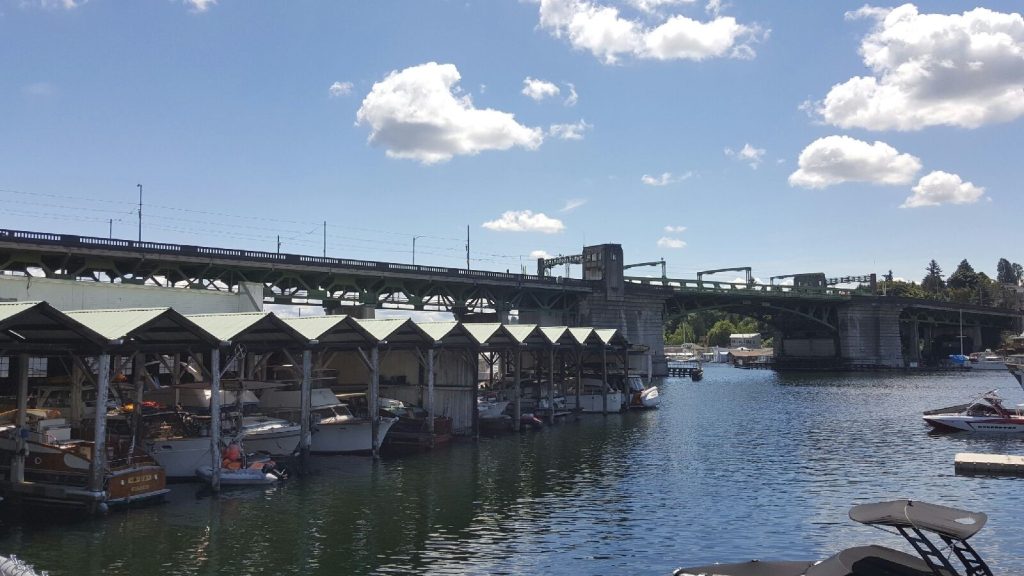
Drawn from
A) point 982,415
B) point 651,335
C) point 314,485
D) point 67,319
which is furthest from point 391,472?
point 651,335

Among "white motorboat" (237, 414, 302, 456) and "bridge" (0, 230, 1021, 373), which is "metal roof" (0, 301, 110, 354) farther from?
"bridge" (0, 230, 1021, 373)

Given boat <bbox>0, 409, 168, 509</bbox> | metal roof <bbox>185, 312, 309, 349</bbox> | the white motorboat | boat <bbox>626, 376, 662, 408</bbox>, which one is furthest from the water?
boat <bbox>626, 376, 662, 408</bbox>

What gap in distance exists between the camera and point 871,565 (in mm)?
17078

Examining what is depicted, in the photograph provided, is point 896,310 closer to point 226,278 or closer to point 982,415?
point 982,415

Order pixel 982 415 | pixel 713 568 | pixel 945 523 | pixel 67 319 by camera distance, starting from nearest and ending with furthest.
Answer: pixel 945 523, pixel 713 568, pixel 67 319, pixel 982 415

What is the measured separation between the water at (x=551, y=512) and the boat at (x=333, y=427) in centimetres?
131

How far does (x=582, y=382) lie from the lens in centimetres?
7900

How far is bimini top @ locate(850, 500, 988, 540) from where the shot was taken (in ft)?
56.6

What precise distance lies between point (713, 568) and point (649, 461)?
→ 27.0m

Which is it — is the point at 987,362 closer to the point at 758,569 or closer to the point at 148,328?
the point at 758,569

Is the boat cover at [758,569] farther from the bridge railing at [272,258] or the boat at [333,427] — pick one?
the bridge railing at [272,258]

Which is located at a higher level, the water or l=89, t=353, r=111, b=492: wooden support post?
l=89, t=353, r=111, b=492: wooden support post

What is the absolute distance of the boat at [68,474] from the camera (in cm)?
2984

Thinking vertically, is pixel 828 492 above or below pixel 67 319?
below
